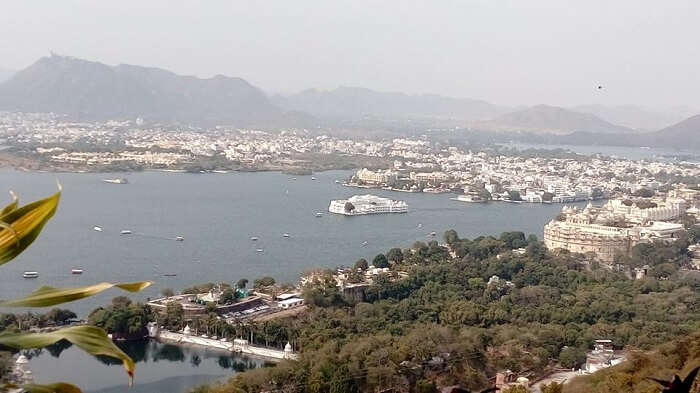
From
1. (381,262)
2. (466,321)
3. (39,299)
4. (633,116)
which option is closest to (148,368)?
(466,321)

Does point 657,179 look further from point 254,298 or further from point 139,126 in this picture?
point 139,126

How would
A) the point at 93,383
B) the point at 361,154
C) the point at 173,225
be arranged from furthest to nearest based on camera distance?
the point at 361,154, the point at 173,225, the point at 93,383

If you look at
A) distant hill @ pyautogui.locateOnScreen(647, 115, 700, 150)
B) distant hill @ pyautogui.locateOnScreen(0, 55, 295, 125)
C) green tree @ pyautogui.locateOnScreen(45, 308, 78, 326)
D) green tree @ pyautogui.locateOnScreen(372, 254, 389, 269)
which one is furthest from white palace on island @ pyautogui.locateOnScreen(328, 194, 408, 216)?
distant hill @ pyautogui.locateOnScreen(0, 55, 295, 125)

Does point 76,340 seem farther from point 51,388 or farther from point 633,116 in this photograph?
point 633,116

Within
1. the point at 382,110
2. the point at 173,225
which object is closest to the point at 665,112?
the point at 382,110

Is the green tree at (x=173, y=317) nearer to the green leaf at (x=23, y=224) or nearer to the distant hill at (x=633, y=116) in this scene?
the green leaf at (x=23, y=224)

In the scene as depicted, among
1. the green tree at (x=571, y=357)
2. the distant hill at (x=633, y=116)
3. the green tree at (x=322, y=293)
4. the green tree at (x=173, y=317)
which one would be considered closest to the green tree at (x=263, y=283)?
the green tree at (x=322, y=293)
